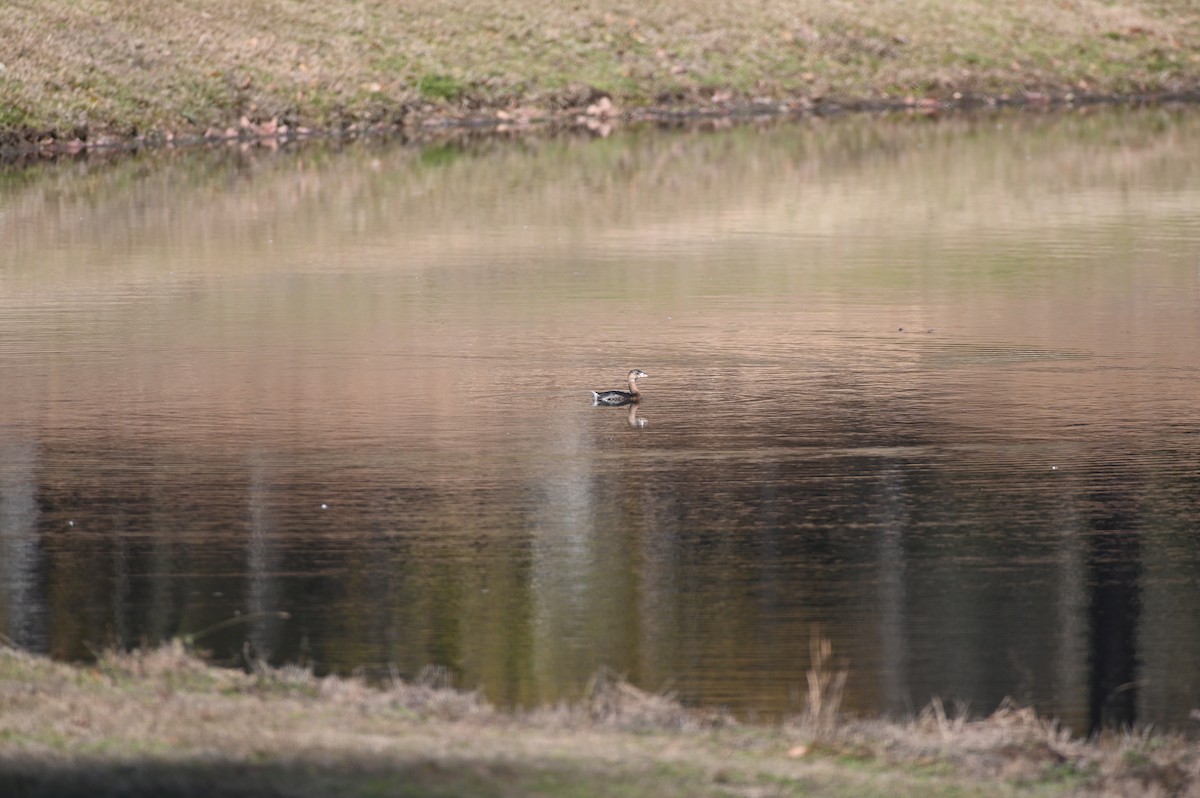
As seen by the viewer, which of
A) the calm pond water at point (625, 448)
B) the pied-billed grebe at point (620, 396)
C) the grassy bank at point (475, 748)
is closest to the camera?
the grassy bank at point (475, 748)

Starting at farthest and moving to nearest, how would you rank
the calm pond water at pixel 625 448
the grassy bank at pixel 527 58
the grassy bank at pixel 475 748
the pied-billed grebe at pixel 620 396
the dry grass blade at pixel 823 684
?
the grassy bank at pixel 527 58 < the pied-billed grebe at pixel 620 396 < the calm pond water at pixel 625 448 < the dry grass blade at pixel 823 684 < the grassy bank at pixel 475 748

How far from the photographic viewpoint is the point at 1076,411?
66.2 ft

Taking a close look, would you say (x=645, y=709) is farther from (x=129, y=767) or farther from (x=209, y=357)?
(x=209, y=357)

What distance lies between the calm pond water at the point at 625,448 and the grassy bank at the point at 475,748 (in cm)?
88

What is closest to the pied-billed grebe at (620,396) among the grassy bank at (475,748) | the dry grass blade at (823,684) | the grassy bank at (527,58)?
the dry grass blade at (823,684)

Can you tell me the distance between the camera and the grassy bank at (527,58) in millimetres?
56562

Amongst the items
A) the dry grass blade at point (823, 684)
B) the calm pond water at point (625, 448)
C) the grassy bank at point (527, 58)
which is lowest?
the dry grass blade at point (823, 684)

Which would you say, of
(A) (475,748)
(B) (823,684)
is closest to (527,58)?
(B) (823,684)

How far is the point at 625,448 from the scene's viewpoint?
18859 mm

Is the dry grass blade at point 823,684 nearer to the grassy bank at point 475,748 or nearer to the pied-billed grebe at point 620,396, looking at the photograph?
the grassy bank at point 475,748

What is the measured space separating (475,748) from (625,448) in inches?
355

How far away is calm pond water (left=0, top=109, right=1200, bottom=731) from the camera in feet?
43.3

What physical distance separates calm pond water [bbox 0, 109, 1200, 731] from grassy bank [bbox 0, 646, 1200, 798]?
2.90 feet

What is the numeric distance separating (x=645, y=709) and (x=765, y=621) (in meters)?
2.58
